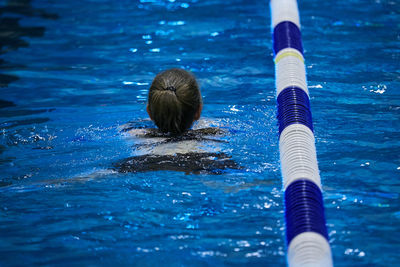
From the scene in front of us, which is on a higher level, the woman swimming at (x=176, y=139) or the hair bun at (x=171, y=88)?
the hair bun at (x=171, y=88)

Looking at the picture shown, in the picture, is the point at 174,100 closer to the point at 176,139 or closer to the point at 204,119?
the point at 176,139

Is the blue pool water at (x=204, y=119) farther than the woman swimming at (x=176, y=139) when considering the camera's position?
No

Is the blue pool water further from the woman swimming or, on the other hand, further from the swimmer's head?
the swimmer's head

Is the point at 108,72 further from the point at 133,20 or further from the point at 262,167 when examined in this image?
the point at 262,167

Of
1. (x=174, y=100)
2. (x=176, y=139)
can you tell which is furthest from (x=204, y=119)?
(x=174, y=100)

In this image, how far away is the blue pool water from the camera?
2.68 meters

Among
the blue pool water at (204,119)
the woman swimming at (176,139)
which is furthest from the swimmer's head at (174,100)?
the blue pool water at (204,119)

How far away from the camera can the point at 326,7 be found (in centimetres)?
793

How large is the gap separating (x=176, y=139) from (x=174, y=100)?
0.90 ft

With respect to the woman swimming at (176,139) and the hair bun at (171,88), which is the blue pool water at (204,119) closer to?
the woman swimming at (176,139)

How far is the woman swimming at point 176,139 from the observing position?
3391mm

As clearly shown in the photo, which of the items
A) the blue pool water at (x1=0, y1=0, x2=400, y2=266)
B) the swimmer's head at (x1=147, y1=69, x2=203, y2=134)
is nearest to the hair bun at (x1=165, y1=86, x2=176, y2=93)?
the swimmer's head at (x1=147, y1=69, x2=203, y2=134)

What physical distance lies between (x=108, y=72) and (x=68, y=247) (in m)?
3.54

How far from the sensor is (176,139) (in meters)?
3.55
